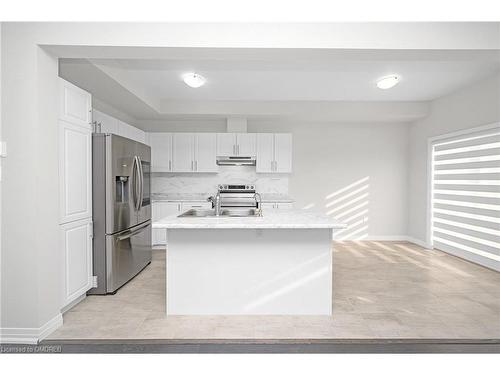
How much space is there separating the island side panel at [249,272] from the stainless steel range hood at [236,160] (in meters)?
3.23

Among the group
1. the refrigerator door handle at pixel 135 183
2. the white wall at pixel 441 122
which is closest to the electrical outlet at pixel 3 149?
the refrigerator door handle at pixel 135 183

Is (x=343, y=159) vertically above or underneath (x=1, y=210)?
above

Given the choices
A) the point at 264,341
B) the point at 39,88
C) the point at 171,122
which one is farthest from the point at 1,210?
the point at 171,122

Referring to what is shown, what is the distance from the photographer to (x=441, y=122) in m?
5.62

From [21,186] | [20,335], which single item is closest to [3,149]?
[21,186]

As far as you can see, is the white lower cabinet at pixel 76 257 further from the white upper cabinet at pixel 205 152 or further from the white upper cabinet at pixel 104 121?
the white upper cabinet at pixel 205 152

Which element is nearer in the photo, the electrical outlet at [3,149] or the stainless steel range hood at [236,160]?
the electrical outlet at [3,149]

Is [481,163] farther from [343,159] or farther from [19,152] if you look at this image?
[19,152]

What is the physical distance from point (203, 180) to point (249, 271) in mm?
3677

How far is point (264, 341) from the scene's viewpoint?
8.43 ft

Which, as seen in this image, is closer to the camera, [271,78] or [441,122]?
[271,78]

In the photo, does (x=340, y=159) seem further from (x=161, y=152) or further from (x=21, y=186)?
(x=21, y=186)

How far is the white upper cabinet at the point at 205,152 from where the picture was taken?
6117mm

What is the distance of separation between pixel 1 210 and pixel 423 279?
443 cm
